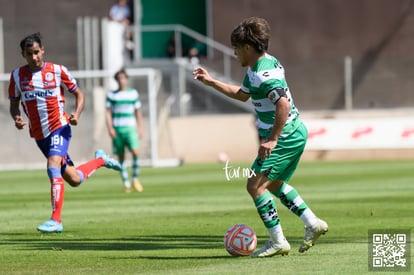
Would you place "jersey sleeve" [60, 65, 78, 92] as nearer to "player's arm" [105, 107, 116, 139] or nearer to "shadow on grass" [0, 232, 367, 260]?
"shadow on grass" [0, 232, 367, 260]

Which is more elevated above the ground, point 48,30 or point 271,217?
point 48,30

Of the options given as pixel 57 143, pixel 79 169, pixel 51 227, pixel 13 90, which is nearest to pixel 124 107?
pixel 79 169

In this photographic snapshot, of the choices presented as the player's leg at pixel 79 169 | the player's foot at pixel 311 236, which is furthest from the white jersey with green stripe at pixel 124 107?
the player's foot at pixel 311 236

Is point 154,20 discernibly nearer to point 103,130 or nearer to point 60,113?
point 103,130

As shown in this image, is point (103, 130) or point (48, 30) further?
point (48, 30)

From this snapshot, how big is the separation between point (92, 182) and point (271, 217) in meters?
13.8

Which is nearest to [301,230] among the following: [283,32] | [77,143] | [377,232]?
[377,232]

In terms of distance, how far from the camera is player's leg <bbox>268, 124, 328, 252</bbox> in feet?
33.0

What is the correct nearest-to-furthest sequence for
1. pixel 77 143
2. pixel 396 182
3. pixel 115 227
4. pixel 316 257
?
pixel 316 257 → pixel 115 227 → pixel 396 182 → pixel 77 143

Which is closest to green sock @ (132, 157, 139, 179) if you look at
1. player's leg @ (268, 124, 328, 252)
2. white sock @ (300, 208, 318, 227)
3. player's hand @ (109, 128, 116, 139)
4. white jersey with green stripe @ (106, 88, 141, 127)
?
player's hand @ (109, 128, 116, 139)

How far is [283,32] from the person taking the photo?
3444 centimetres

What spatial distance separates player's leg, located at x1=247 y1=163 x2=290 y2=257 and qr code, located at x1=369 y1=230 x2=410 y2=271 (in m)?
0.80

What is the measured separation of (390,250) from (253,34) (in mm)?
2254

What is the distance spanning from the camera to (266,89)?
9.80 m
